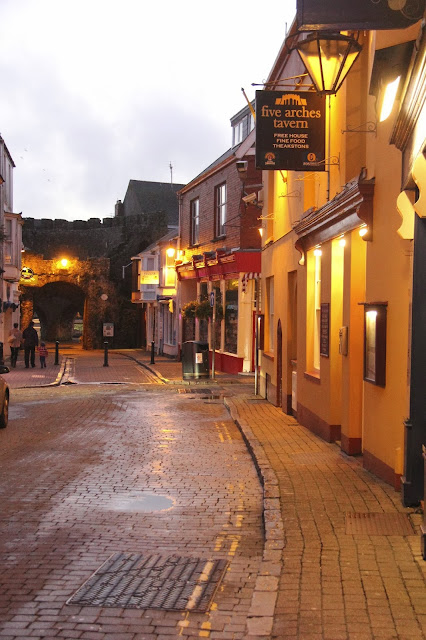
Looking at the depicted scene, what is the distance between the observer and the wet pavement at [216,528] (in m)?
4.52

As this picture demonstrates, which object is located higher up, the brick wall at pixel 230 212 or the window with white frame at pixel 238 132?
the window with white frame at pixel 238 132

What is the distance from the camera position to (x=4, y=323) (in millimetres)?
32375

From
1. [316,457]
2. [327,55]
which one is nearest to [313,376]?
[316,457]

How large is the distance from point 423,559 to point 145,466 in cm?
485

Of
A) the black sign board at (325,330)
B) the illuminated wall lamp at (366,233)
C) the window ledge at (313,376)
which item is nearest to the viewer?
the illuminated wall lamp at (366,233)

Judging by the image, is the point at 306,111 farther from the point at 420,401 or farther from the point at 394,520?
the point at 394,520

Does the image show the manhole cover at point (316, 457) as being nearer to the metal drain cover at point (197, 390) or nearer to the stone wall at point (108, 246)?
the metal drain cover at point (197, 390)

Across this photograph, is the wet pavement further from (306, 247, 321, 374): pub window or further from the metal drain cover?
the metal drain cover

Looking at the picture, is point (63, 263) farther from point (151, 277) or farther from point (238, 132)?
point (238, 132)

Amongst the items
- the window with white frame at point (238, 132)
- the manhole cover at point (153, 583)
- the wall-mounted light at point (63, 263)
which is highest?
the window with white frame at point (238, 132)

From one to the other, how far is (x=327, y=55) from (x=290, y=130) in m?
2.92

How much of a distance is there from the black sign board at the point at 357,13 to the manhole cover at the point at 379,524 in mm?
4025

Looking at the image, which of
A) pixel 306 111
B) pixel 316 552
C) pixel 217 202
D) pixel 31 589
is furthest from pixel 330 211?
pixel 217 202

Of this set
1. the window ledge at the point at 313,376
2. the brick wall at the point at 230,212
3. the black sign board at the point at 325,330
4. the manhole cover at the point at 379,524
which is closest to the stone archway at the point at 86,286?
the brick wall at the point at 230,212
